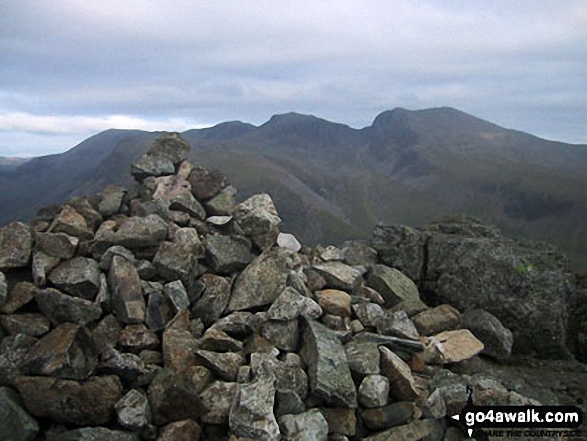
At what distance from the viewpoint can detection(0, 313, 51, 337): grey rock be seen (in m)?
11.1

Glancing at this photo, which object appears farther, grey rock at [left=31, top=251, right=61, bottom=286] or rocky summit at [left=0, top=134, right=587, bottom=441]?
grey rock at [left=31, top=251, right=61, bottom=286]

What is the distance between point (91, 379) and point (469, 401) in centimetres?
878

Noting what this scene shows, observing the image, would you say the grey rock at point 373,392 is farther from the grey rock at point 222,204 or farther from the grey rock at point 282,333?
the grey rock at point 222,204

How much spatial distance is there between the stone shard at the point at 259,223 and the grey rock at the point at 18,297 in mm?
6172

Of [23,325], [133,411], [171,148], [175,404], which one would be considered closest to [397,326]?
[175,404]

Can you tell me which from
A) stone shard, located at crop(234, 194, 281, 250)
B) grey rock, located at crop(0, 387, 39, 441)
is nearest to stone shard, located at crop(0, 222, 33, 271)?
grey rock, located at crop(0, 387, 39, 441)

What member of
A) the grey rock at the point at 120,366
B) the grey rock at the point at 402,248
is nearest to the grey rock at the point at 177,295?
the grey rock at the point at 120,366

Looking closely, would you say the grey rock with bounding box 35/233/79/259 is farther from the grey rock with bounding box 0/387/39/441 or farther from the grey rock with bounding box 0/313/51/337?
the grey rock with bounding box 0/387/39/441

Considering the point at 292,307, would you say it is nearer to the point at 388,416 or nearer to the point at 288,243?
the point at 388,416

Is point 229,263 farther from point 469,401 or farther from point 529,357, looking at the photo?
point 529,357

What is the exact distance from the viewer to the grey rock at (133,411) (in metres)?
9.94

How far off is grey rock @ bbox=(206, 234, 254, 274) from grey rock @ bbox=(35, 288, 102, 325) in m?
3.48

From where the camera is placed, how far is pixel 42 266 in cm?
1225

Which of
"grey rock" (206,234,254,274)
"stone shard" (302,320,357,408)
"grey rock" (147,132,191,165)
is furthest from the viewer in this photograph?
"grey rock" (147,132,191,165)
